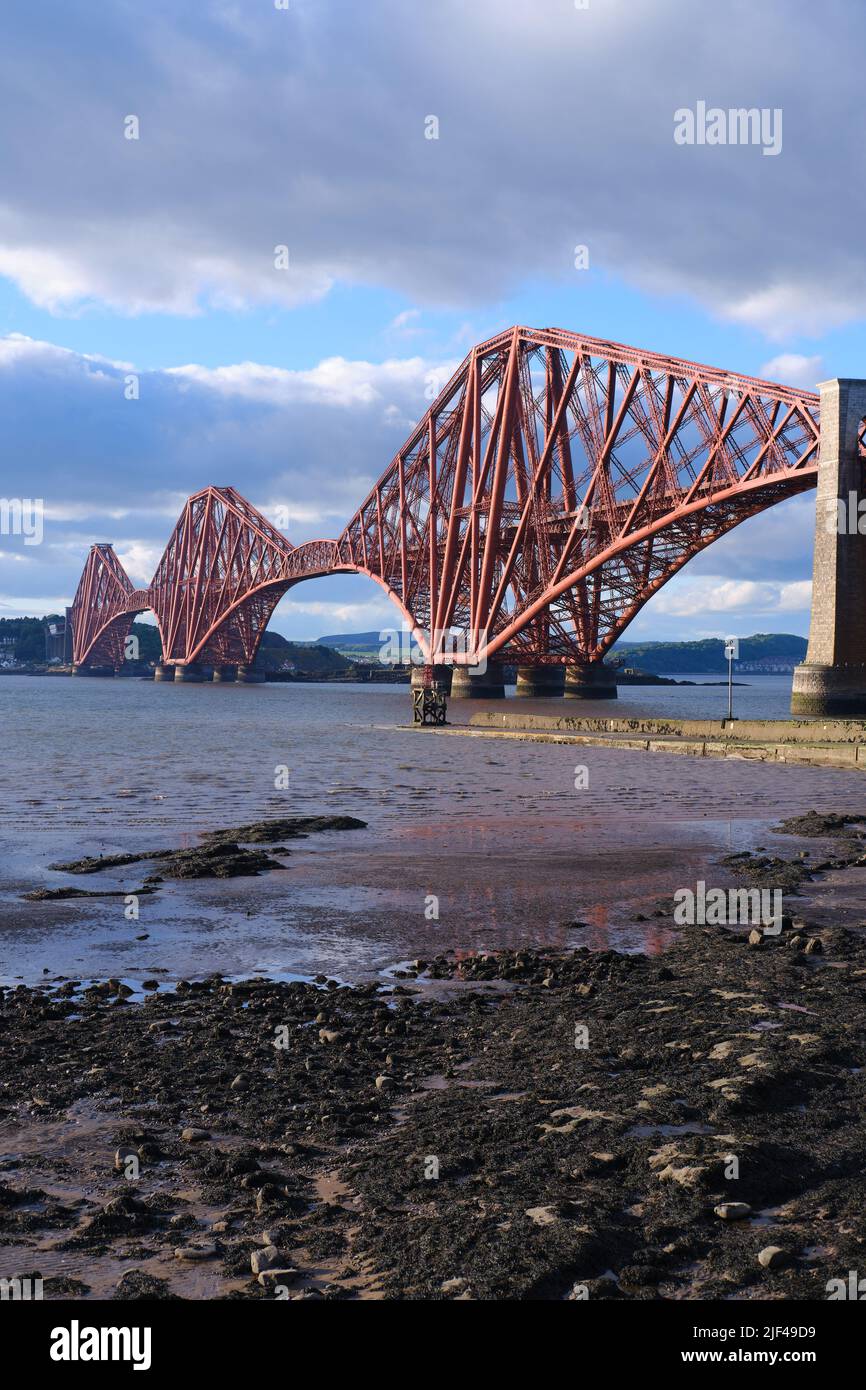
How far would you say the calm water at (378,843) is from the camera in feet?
40.4

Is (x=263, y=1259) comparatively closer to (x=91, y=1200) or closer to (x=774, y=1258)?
(x=91, y=1200)

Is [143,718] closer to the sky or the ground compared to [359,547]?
closer to the ground

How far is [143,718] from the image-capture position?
8462 centimetres

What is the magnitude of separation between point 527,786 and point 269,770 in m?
10.6

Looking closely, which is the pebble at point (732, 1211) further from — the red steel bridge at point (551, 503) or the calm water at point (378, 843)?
the red steel bridge at point (551, 503)

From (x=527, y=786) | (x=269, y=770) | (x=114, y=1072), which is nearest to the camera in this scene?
(x=114, y=1072)

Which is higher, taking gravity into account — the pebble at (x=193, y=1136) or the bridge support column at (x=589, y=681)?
the bridge support column at (x=589, y=681)

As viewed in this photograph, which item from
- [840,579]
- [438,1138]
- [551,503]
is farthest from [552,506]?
[438,1138]

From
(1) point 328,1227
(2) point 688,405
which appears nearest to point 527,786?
(1) point 328,1227

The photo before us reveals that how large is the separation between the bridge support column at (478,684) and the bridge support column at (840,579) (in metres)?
57.4

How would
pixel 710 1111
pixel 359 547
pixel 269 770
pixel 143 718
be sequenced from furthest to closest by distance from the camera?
pixel 359 547 < pixel 143 718 < pixel 269 770 < pixel 710 1111

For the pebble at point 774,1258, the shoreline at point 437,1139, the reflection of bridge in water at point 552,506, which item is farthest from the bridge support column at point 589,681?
the pebble at point 774,1258
